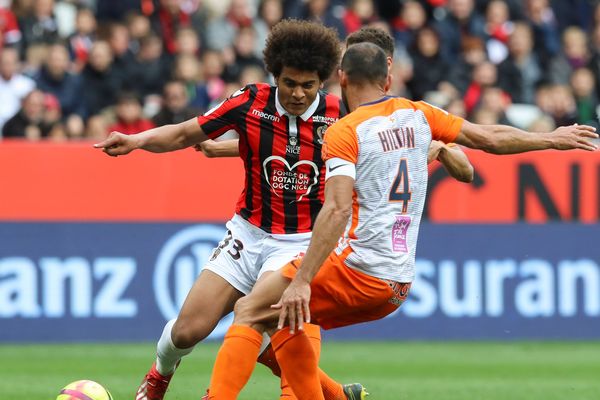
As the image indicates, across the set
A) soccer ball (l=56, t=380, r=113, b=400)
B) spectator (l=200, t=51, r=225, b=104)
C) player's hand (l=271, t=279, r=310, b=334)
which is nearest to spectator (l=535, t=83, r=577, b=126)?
spectator (l=200, t=51, r=225, b=104)

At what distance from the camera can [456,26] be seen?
16656mm

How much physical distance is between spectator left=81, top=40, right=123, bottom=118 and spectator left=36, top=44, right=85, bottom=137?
16cm

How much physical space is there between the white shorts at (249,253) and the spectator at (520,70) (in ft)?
29.5

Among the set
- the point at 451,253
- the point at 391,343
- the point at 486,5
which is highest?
the point at 486,5

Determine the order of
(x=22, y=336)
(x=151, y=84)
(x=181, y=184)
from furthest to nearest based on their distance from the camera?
(x=151, y=84)
(x=181, y=184)
(x=22, y=336)

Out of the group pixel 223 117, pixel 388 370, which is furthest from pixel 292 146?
pixel 388 370

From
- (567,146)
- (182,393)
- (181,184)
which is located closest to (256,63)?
(181,184)

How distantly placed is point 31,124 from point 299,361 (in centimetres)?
792

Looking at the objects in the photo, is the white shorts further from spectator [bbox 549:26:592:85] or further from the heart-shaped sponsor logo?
spectator [bbox 549:26:592:85]

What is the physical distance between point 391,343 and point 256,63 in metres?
4.34

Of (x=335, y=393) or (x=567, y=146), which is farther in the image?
(x=335, y=393)

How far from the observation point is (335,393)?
324 inches

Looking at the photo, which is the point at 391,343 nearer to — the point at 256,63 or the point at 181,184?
the point at 181,184

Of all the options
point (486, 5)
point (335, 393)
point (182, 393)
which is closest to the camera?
point (335, 393)
